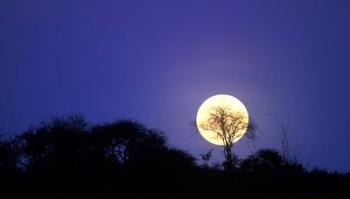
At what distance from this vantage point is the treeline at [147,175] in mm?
26625

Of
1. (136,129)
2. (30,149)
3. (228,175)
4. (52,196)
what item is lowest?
(52,196)

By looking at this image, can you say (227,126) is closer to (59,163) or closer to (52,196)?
(59,163)

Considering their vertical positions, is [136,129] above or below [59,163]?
above

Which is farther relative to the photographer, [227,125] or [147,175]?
[227,125]

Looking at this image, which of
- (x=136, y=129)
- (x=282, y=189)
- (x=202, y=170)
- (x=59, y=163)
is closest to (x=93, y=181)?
(x=59, y=163)

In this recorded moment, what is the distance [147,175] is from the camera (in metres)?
26.8

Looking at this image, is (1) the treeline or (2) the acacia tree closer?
(1) the treeline

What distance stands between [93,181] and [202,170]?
6378mm

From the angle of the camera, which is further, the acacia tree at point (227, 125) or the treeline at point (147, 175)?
the acacia tree at point (227, 125)

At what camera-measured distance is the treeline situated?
26625mm

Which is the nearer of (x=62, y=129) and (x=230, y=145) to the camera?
(x=62, y=129)

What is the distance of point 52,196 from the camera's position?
2614 cm

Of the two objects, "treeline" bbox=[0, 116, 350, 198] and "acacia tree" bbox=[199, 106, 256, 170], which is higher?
"acacia tree" bbox=[199, 106, 256, 170]

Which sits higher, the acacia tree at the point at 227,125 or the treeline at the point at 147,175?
the acacia tree at the point at 227,125
